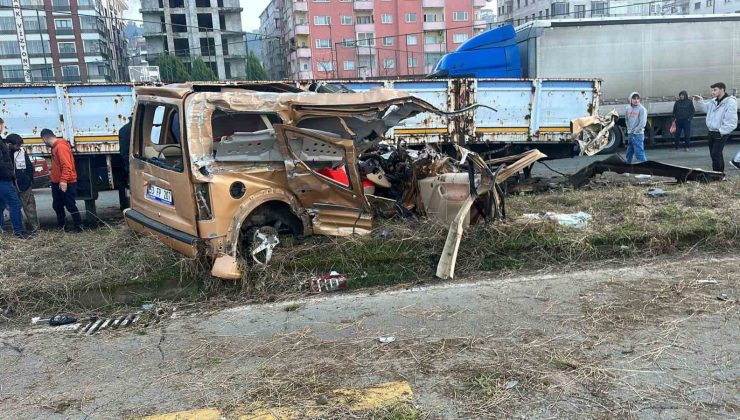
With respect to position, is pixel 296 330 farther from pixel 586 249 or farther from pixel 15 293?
pixel 586 249


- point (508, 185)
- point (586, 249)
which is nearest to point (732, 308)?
point (586, 249)

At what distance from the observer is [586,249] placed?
5.64 metres

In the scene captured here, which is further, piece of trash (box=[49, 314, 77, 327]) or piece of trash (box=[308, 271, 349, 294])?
piece of trash (box=[308, 271, 349, 294])

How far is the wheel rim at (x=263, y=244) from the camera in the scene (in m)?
5.19

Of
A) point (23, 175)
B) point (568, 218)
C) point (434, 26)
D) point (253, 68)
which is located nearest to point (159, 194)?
point (23, 175)

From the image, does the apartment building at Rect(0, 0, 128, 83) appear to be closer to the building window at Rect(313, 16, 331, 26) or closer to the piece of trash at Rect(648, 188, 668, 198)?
the building window at Rect(313, 16, 331, 26)

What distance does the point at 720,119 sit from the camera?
9641 millimetres

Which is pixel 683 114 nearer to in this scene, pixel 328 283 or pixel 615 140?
pixel 615 140

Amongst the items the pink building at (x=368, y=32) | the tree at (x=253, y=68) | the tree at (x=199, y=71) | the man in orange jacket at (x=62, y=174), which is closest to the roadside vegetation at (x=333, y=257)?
the man in orange jacket at (x=62, y=174)

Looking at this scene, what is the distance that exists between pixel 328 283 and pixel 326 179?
101cm

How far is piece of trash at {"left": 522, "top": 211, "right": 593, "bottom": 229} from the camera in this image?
6.22 metres

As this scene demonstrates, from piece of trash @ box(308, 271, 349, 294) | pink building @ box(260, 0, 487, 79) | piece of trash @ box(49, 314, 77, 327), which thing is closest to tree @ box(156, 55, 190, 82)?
pink building @ box(260, 0, 487, 79)

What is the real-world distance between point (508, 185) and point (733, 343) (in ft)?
17.9

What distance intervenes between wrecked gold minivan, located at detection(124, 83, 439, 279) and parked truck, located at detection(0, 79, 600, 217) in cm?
343
